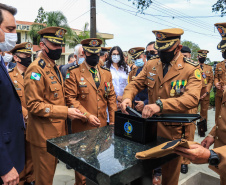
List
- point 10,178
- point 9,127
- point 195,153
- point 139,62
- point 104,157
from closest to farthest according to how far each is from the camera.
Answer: point 195,153 < point 104,157 < point 10,178 < point 9,127 < point 139,62

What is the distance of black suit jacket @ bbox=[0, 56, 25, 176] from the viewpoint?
172 centimetres

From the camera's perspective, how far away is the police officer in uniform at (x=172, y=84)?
2.35 meters

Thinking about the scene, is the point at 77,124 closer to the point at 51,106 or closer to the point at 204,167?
the point at 51,106

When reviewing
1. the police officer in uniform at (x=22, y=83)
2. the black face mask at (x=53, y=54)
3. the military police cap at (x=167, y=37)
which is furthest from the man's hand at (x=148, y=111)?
the police officer in uniform at (x=22, y=83)

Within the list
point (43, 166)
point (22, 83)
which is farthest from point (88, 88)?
point (43, 166)

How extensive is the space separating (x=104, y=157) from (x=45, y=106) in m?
1.23

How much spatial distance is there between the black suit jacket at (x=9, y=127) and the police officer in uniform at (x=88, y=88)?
1068 millimetres

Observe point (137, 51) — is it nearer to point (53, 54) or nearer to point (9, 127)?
point (53, 54)

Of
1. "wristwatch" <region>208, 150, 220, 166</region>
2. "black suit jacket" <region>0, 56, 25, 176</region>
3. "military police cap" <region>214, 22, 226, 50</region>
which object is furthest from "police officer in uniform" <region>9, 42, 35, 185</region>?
"military police cap" <region>214, 22, 226, 50</region>

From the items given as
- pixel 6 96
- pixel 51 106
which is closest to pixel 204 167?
pixel 51 106

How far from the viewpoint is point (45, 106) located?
8.38 ft

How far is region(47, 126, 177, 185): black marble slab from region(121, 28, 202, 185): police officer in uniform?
1.68 ft

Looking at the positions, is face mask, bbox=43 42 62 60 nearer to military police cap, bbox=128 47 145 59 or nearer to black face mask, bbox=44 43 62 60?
black face mask, bbox=44 43 62 60

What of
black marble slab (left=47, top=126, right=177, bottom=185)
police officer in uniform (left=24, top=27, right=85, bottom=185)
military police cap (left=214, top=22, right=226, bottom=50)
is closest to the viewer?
black marble slab (left=47, top=126, right=177, bottom=185)
